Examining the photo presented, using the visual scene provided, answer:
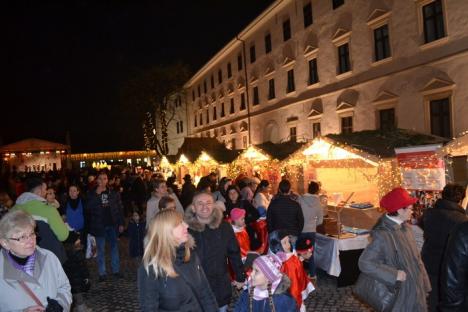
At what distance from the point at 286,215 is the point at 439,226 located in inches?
111

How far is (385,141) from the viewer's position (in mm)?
9930

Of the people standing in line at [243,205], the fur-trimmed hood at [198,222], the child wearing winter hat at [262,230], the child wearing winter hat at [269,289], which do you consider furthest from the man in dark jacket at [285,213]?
the child wearing winter hat at [269,289]

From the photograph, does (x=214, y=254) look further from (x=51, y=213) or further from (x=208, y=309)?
(x=51, y=213)

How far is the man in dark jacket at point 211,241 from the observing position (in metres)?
4.28

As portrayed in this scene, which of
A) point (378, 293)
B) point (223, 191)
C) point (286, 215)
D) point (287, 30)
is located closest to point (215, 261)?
point (378, 293)

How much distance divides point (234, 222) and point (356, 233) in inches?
113

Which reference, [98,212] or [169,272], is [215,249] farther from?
[98,212]

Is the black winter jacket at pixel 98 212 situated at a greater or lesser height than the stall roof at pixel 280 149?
lesser

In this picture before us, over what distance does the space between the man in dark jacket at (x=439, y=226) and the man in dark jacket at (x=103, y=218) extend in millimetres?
5866

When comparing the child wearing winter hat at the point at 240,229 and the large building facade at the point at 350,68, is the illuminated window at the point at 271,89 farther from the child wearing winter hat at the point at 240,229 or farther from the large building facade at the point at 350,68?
the child wearing winter hat at the point at 240,229

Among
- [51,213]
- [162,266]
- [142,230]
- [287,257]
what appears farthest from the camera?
[142,230]

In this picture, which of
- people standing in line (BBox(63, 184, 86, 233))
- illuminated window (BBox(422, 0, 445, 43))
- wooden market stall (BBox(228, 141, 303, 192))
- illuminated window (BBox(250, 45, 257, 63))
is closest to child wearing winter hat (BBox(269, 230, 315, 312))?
people standing in line (BBox(63, 184, 86, 233))

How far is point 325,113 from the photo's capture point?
66.1 ft

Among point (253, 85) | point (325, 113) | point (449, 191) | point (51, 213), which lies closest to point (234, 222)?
point (51, 213)
